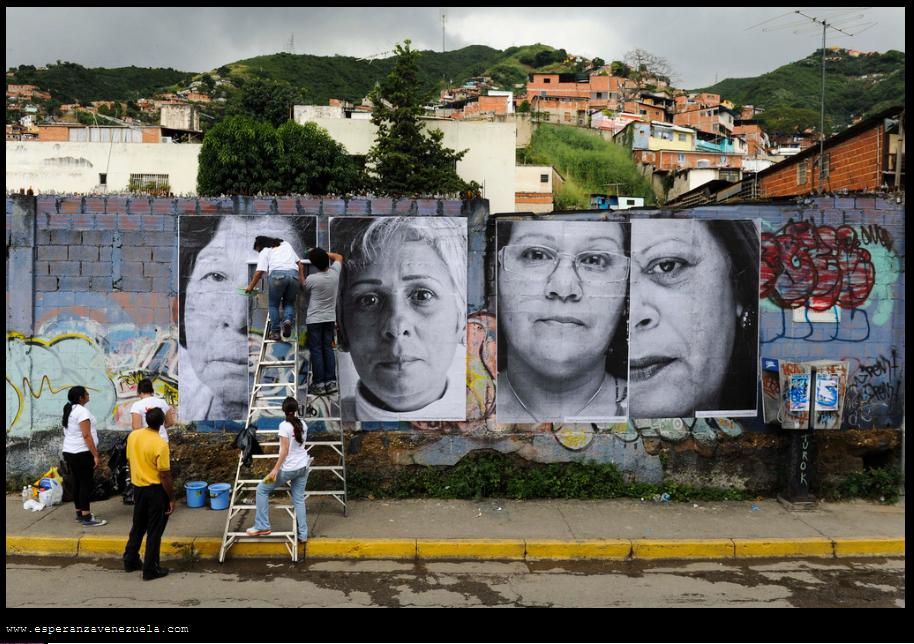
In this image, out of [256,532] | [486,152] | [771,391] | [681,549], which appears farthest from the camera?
[486,152]

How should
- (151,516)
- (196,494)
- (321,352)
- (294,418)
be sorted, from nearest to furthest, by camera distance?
(151,516) < (294,418) < (321,352) < (196,494)

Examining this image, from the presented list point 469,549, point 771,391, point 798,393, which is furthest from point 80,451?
point 798,393

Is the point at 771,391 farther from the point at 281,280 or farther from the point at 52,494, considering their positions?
the point at 52,494

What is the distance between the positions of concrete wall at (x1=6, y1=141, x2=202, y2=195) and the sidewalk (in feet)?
123

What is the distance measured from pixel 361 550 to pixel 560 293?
158 inches

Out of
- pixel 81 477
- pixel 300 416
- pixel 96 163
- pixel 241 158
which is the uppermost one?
pixel 96 163

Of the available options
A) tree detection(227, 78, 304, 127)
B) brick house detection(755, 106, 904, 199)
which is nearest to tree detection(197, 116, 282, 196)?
tree detection(227, 78, 304, 127)

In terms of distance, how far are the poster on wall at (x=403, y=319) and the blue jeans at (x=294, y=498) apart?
1659mm

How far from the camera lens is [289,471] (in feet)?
24.0

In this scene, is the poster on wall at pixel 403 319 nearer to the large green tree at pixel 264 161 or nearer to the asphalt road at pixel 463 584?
the asphalt road at pixel 463 584

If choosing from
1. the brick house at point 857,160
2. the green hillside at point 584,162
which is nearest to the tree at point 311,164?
the green hillside at point 584,162

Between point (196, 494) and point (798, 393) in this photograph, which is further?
point (798, 393)

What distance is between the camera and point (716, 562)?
7598mm

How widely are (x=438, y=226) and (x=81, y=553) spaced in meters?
5.46
